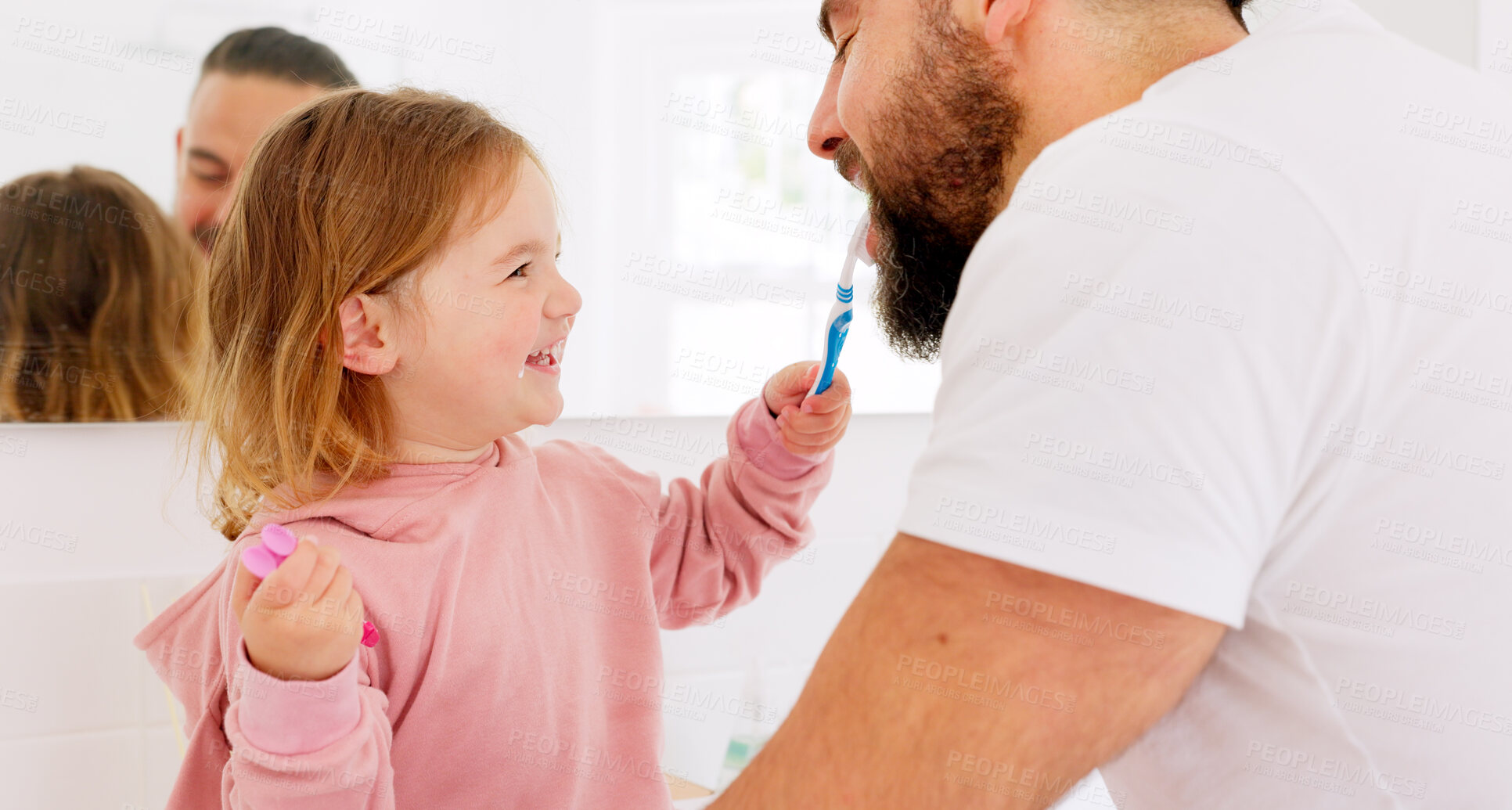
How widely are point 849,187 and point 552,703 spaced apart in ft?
2.70

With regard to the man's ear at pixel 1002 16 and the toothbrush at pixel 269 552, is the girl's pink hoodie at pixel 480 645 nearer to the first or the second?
the toothbrush at pixel 269 552

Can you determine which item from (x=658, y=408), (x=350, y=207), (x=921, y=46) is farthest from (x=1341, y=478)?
→ (x=658, y=408)

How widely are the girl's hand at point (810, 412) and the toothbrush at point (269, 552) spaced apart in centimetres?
44

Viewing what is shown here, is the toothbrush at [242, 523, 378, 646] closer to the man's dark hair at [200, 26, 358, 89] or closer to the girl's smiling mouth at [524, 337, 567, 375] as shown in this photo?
the girl's smiling mouth at [524, 337, 567, 375]

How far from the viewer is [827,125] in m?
1.00

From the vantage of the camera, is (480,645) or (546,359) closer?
(480,645)

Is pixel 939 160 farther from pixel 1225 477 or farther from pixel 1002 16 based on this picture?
pixel 1225 477

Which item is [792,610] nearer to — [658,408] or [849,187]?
[658,408]

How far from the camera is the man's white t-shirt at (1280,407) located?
419 mm

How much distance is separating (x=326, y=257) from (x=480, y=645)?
320mm

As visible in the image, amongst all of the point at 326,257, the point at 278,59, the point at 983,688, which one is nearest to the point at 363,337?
the point at 326,257

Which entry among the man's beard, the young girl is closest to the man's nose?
the man's beard

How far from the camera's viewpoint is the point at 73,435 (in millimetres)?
1080

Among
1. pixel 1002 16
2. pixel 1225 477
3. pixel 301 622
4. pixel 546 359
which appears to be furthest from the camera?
pixel 546 359
